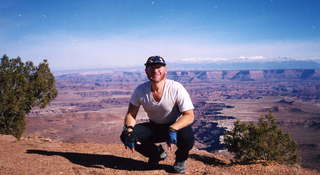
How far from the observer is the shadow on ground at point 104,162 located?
6354mm

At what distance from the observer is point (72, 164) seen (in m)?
6.41

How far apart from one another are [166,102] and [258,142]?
6.33m

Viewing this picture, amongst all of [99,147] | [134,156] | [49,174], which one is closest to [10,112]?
[99,147]

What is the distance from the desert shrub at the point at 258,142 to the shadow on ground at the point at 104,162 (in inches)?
164

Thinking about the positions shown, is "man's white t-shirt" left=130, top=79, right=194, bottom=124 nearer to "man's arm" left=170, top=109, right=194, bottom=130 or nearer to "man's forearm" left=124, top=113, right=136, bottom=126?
"man's arm" left=170, top=109, right=194, bottom=130

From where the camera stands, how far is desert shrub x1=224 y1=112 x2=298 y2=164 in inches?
382

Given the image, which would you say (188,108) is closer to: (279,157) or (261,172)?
(261,172)

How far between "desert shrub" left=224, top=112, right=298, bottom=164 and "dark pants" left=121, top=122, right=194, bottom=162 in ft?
14.2

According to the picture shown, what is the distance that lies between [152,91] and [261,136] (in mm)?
6877

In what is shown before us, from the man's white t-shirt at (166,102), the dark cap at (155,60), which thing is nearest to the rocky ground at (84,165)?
the man's white t-shirt at (166,102)

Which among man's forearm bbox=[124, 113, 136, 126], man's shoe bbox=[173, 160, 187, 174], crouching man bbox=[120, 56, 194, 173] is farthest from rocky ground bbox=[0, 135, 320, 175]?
man's forearm bbox=[124, 113, 136, 126]

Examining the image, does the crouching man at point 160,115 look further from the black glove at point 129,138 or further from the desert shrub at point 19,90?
the desert shrub at point 19,90

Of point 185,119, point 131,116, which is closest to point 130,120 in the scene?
point 131,116

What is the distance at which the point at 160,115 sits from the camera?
17.8ft
